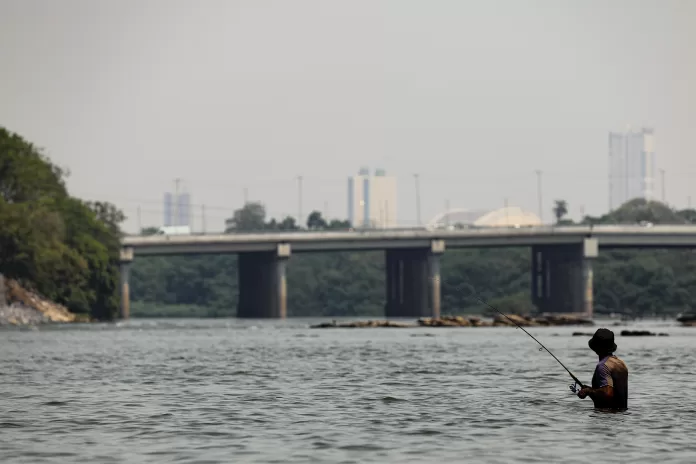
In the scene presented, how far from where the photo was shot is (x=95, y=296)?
147000 mm

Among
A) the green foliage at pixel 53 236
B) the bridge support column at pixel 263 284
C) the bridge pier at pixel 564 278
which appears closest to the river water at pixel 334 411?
the green foliage at pixel 53 236

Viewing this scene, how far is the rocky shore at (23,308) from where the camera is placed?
129000 millimetres

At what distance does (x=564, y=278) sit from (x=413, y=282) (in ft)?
62.9

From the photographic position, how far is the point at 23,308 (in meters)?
132

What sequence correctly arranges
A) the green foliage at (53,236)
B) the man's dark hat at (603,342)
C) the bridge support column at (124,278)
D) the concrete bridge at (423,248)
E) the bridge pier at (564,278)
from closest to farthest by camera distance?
the man's dark hat at (603,342) → the green foliage at (53,236) → the bridge support column at (124,278) → the concrete bridge at (423,248) → the bridge pier at (564,278)

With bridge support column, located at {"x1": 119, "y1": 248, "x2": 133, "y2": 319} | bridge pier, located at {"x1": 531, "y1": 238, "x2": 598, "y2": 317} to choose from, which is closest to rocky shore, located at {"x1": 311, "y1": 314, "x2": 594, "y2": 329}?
bridge pier, located at {"x1": 531, "y1": 238, "x2": 598, "y2": 317}

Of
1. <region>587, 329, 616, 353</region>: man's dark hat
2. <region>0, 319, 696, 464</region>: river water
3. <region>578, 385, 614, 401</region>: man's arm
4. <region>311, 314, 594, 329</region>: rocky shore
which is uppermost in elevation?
<region>587, 329, 616, 353</region>: man's dark hat

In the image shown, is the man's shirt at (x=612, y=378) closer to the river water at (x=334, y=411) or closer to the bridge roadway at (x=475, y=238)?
the river water at (x=334, y=411)

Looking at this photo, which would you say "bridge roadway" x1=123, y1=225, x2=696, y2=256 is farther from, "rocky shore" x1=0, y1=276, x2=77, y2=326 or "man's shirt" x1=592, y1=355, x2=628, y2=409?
"man's shirt" x1=592, y1=355, x2=628, y2=409

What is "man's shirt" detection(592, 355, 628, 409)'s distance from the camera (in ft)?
92.5

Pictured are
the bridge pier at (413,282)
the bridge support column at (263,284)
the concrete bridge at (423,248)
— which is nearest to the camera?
the concrete bridge at (423,248)

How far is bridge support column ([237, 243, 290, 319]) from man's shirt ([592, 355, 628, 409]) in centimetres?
14340

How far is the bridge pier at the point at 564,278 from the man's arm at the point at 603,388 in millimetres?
146638

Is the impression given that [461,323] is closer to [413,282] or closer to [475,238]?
[475,238]
